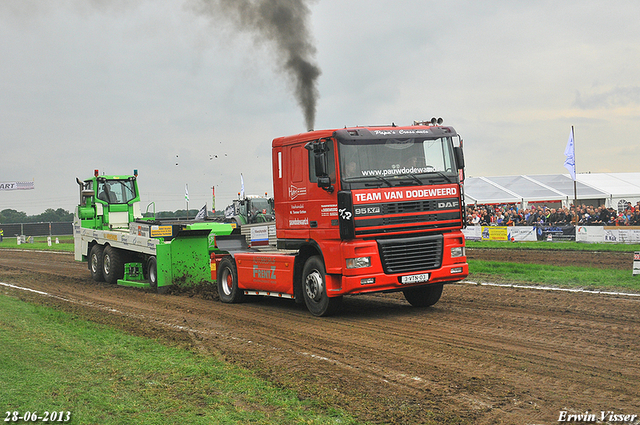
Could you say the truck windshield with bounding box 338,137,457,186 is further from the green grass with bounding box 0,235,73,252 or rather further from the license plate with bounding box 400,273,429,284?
the green grass with bounding box 0,235,73,252

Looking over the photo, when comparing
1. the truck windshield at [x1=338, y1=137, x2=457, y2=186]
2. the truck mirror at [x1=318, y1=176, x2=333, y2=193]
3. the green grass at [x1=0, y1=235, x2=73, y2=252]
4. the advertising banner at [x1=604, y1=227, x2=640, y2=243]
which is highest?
the truck windshield at [x1=338, y1=137, x2=457, y2=186]

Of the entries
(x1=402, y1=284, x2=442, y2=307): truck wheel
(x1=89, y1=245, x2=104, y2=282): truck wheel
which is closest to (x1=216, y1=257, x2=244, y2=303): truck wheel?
(x1=402, y1=284, x2=442, y2=307): truck wheel

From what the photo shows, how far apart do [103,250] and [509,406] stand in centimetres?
1604

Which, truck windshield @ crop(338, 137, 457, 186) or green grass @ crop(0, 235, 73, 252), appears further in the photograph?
green grass @ crop(0, 235, 73, 252)

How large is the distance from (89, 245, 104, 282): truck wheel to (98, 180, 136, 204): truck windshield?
1605 millimetres

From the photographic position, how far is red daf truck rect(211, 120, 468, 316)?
387 inches

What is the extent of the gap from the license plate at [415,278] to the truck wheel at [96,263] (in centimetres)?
1186

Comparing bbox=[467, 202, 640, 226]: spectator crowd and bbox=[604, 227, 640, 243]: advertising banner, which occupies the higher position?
bbox=[467, 202, 640, 226]: spectator crowd

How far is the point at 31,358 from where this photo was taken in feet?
23.7

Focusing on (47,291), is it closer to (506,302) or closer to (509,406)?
(506,302)

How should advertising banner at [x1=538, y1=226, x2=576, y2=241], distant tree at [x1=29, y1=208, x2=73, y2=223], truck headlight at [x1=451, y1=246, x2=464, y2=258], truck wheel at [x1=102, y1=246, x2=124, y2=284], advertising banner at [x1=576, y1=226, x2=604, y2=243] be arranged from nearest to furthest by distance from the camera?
truck headlight at [x1=451, y1=246, x2=464, y2=258] < truck wheel at [x1=102, y1=246, x2=124, y2=284] < advertising banner at [x1=576, y1=226, x2=604, y2=243] < advertising banner at [x1=538, y1=226, x2=576, y2=241] < distant tree at [x1=29, y1=208, x2=73, y2=223]

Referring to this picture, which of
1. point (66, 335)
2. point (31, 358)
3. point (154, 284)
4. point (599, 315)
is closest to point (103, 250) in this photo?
point (154, 284)

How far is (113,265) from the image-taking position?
59.3ft

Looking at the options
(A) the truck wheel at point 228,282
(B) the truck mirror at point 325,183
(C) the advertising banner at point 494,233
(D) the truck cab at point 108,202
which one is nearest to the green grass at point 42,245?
(D) the truck cab at point 108,202
